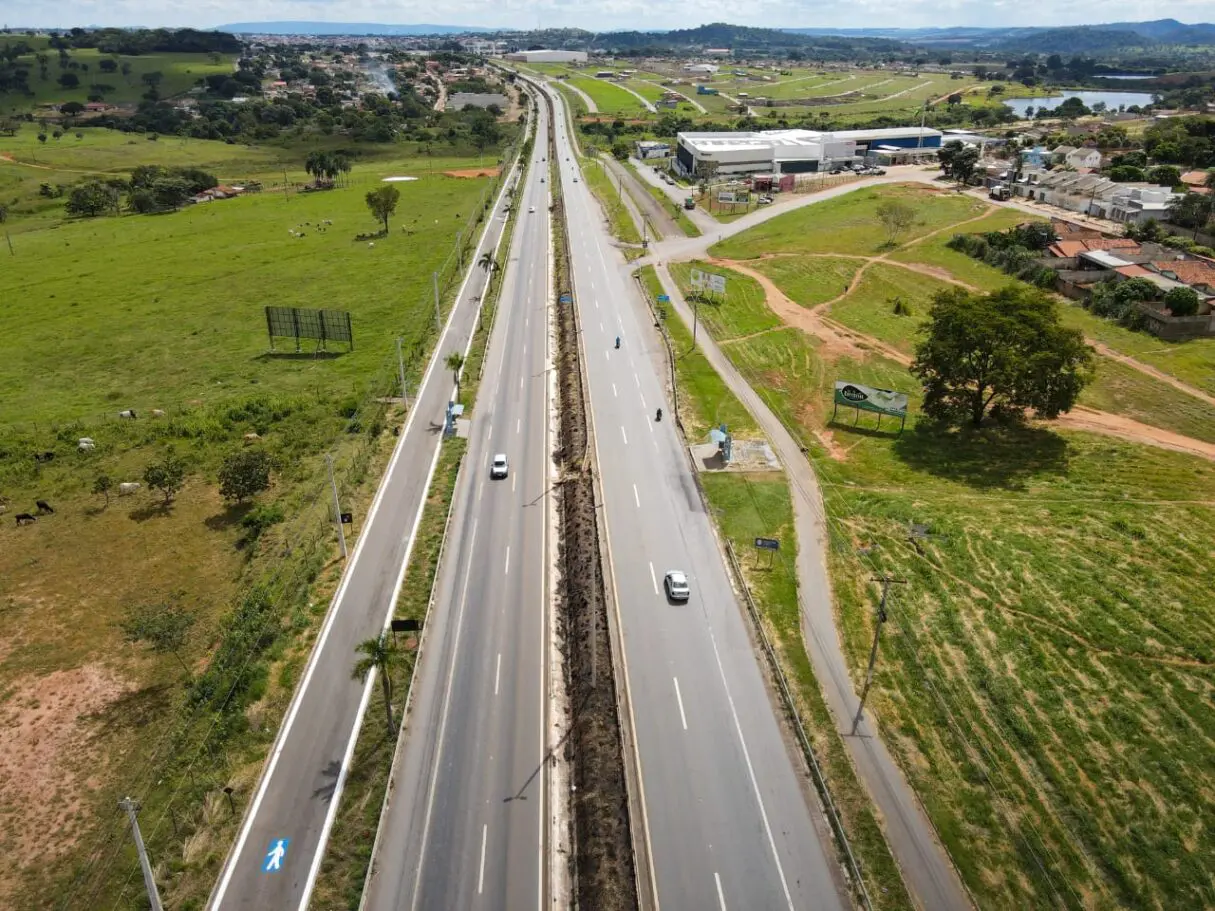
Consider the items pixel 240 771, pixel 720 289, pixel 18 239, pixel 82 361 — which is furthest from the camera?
pixel 18 239

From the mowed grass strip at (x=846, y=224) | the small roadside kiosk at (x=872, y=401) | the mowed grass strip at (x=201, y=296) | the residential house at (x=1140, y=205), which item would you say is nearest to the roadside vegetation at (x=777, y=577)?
the small roadside kiosk at (x=872, y=401)

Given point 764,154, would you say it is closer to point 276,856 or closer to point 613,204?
point 613,204

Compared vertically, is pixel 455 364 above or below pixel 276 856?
above

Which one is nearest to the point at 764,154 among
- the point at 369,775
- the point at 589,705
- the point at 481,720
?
the point at 589,705

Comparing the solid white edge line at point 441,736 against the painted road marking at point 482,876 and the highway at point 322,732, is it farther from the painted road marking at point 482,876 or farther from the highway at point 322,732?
the painted road marking at point 482,876

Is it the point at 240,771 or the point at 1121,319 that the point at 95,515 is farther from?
the point at 1121,319

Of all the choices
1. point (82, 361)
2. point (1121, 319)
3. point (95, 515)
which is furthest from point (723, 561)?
point (82, 361)
